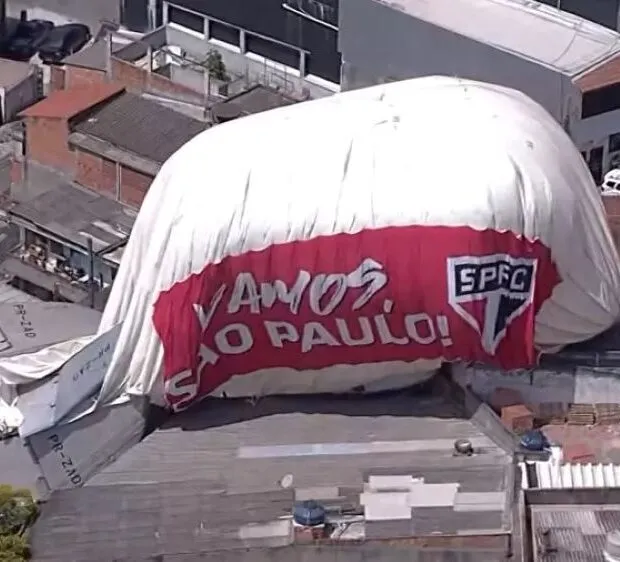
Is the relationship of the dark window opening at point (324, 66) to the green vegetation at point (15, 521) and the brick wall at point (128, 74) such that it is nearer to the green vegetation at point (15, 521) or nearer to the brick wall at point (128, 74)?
the brick wall at point (128, 74)

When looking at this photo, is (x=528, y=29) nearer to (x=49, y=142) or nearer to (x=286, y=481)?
(x=49, y=142)

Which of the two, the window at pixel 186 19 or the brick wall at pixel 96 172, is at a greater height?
the window at pixel 186 19

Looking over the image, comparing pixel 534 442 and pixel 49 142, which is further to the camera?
pixel 49 142

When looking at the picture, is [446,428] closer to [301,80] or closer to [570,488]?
[570,488]

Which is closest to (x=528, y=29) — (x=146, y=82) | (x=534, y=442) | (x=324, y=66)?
(x=324, y=66)

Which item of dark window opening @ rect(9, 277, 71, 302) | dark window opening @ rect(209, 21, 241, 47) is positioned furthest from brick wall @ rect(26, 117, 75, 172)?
dark window opening @ rect(209, 21, 241, 47)

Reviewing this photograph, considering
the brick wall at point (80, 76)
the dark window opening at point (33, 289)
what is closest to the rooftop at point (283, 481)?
the dark window opening at point (33, 289)

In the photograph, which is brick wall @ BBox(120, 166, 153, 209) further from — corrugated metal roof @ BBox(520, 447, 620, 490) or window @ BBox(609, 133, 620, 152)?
corrugated metal roof @ BBox(520, 447, 620, 490)
